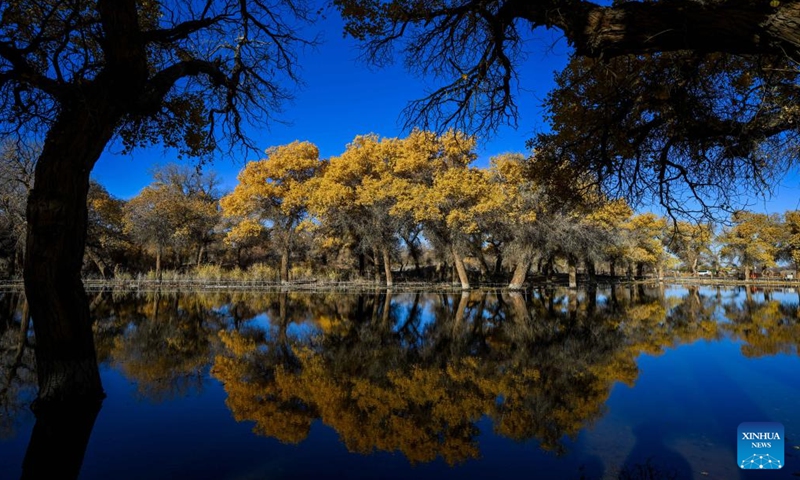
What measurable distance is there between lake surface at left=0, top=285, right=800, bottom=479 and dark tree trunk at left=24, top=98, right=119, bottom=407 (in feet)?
1.83

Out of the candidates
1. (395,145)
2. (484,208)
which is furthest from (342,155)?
(484,208)

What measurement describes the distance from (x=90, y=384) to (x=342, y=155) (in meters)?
22.9

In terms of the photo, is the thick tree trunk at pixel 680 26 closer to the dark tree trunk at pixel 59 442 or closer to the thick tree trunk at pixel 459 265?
the dark tree trunk at pixel 59 442

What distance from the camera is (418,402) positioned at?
204 inches

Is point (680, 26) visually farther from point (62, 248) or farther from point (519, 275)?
point (519, 275)

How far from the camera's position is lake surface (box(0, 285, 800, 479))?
3760 millimetres

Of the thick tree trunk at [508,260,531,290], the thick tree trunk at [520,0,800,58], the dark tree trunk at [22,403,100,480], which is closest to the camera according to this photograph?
the thick tree trunk at [520,0,800,58]

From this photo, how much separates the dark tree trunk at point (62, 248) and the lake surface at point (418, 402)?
0.56 meters

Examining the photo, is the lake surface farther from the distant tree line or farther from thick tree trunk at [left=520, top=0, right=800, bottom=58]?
→ the distant tree line

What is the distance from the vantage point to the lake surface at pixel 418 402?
376 centimetres

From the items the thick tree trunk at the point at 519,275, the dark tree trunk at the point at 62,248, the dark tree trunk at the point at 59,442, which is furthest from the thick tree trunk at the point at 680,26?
the thick tree trunk at the point at 519,275

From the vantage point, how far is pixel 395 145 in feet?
83.1

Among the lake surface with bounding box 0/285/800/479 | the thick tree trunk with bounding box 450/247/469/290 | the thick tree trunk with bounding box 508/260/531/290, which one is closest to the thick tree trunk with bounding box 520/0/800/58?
the lake surface with bounding box 0/285/800/479

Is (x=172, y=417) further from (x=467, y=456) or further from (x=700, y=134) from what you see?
(x=700, y=134)
